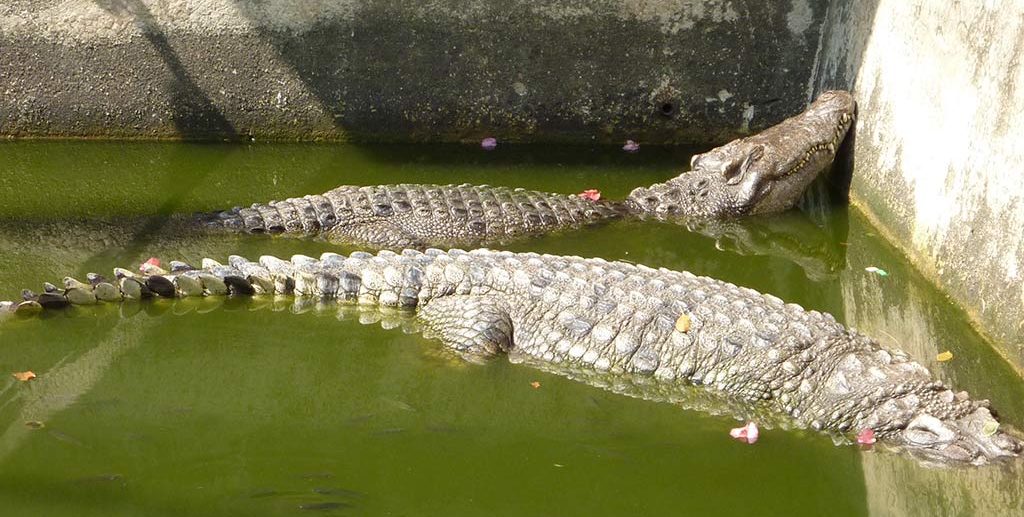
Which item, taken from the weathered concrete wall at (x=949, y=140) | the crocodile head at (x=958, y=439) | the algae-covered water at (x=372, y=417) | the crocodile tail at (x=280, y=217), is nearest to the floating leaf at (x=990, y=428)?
the crocodile head at (x=958, y=439)

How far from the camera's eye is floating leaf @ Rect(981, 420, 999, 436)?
516cm

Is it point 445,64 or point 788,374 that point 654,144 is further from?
point 788,374

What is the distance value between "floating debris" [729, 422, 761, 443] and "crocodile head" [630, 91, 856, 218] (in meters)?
3.12

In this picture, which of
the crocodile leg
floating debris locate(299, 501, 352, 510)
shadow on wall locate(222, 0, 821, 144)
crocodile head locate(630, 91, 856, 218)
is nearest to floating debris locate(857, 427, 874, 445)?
the crocodile leg

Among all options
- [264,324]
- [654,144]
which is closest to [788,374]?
[264,324]

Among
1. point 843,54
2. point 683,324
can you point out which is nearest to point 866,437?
point 683,324

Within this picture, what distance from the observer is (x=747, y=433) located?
536cm

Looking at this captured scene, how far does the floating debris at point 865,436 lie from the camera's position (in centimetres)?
533

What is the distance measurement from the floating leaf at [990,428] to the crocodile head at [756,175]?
3.44 meters

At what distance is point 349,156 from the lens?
9273 millimetres

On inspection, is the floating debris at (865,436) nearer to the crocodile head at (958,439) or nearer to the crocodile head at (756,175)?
the crocodile head at (958,439)

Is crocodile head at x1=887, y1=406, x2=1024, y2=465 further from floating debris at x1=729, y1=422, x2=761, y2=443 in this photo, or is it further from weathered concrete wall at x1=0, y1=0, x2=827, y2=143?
weathered concrete wall at x1=0, y1=0, x2=827, y2=143

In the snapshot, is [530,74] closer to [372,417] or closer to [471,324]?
[471,324]

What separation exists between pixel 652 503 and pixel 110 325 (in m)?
2.98
